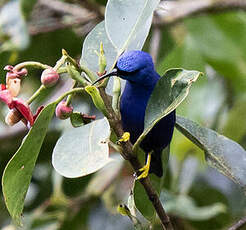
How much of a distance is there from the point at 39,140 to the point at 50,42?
5.35ft

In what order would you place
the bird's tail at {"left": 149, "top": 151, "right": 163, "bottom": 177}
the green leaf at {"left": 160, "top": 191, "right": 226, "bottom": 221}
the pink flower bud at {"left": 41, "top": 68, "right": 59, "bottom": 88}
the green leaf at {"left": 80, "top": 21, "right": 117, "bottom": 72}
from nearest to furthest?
the pink flower bud at {"left": 41, "top": 68, "right": 59, "bottom": 88}, the green leaf at {"left": 80, "top": 21, "right": 117, "bottom": 72}, the bird's tail at {"left": 149, "top": 151, "right": 163, "bottom": 177}, the green leaf at {"left": 160, "top": 191, "right": 226, "bottom": 221}

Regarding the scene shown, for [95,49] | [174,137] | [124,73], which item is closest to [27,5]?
[174,137]

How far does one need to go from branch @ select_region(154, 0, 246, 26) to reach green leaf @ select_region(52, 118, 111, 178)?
148 centimetres

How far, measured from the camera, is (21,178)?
4.38 ft

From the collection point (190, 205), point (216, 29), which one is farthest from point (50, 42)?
point (190, 205)

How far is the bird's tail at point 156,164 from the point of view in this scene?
168 centimetres

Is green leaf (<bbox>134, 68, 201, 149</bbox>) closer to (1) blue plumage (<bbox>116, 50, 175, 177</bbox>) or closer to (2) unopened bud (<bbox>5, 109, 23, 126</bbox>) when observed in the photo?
(1) blue plumage (<bbox>116, 50, 175, 177</bbox>)

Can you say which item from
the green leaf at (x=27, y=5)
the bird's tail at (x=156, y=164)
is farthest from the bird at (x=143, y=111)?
the green leaf at (x=27, y=5)

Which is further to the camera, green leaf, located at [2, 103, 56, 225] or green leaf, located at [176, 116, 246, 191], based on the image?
green leaf, located at [176, 116, 246, 191]

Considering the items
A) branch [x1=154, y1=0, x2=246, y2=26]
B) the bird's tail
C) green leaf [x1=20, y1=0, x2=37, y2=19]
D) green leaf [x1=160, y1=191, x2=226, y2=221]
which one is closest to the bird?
the bird's tail

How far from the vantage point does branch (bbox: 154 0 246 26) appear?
109 inches

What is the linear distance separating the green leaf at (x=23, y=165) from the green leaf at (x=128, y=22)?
254 millimetres

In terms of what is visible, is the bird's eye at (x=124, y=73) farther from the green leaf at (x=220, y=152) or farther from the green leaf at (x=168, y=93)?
the green leaf at (x=220, y=152)

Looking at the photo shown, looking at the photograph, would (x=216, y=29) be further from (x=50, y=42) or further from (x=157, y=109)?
(x=157, y=109)
